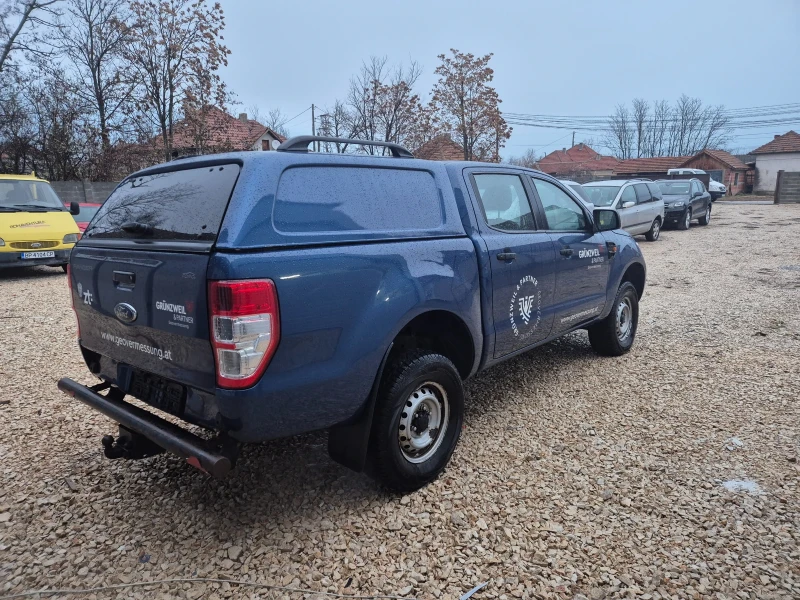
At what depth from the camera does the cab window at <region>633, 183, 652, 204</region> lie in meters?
14.4

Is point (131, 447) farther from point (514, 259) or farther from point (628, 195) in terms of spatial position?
point (628, 195)

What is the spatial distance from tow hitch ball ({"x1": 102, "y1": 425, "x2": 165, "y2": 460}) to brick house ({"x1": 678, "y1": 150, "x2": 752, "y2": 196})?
56.5 meters

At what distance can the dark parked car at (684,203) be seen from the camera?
17.8 meters

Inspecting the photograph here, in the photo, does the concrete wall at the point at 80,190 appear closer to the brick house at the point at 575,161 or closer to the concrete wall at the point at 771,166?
the concrete wall at the point at 771,166

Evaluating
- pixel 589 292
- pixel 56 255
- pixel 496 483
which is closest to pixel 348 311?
pixel 496 483

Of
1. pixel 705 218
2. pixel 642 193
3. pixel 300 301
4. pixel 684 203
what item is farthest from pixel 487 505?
pixel 705 218

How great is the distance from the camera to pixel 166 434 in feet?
7.82

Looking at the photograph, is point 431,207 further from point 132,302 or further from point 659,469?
point 659,469

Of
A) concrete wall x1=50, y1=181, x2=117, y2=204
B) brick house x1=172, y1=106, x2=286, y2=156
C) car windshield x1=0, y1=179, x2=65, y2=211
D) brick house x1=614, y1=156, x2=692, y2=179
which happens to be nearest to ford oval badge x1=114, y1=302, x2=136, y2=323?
car windshield x1=0, y1=179, x2=65, y2=211

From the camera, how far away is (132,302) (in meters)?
2.58

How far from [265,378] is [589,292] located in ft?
10.5

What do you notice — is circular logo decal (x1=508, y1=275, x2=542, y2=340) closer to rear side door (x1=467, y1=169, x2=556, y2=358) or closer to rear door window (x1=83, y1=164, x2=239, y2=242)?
rear side door (x1=467, y1=169, x2=556, y2=358)

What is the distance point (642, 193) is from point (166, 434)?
1496 cm

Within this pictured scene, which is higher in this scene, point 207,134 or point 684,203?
point 207,134
